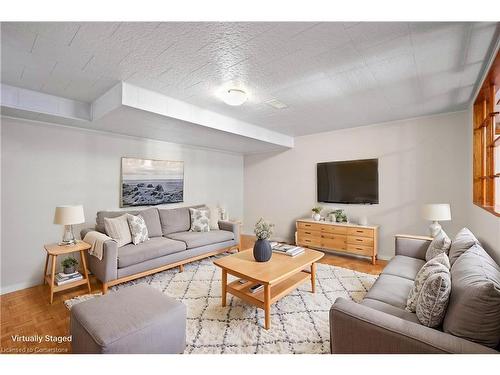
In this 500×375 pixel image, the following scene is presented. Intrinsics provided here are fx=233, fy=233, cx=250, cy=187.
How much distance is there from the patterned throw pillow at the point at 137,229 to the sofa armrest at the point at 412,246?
3338 millimetres

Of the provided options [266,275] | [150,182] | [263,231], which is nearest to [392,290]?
[266,275]

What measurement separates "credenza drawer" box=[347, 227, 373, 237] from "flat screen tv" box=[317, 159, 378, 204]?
573 millimetres

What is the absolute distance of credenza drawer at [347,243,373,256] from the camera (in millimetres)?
3702

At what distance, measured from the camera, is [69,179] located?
325 cm

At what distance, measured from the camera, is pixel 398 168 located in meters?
3.82

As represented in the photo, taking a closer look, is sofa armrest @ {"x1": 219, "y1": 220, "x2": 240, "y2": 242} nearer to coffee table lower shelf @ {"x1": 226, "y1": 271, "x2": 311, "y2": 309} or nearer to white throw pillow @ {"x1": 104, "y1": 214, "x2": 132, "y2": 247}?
white throw pillow @ {"x1": 104, "y1": 214, "x2": 132, "y2": 247}

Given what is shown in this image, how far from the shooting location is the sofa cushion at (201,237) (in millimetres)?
3531

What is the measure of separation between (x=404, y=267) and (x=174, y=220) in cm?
326

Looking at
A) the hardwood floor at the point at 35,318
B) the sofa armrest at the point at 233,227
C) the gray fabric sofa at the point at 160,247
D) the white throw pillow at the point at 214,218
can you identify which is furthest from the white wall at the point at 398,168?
the hardwood floor at the point at 35,318

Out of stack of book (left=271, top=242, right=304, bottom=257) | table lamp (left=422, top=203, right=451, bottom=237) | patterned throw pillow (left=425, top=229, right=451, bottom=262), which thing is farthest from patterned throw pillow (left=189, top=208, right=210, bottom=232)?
table lamp (left=422, top=203, right=451, bottom=237)
